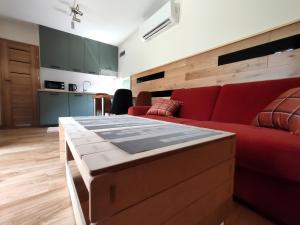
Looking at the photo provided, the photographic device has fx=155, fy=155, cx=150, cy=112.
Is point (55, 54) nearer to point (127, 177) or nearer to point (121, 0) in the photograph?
point (121, 0)

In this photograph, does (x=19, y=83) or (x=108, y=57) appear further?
(x=108, y=57)

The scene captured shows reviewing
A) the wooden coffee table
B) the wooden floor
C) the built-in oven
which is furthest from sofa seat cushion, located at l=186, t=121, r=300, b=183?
the built-in oven

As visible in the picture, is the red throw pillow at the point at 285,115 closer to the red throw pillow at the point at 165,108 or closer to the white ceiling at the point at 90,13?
the red throw pillow at the point at 165,108

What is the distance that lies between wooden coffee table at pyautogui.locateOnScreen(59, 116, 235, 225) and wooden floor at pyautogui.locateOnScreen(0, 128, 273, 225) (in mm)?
223

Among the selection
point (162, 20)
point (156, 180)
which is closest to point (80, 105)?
point (162, 20)

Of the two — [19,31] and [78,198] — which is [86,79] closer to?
[19,31]

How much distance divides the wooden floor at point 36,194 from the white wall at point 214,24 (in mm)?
1656

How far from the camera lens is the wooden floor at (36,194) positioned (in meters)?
0.79

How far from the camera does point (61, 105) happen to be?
358 centimetres

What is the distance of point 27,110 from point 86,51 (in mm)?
2006

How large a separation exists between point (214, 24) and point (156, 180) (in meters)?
2.17

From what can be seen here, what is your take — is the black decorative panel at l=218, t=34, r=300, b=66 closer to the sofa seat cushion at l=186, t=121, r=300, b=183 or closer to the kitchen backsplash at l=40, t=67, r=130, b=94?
the sofa seat cushion at l=186, t=121, r=300, b=183

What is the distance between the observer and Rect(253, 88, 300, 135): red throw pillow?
838 millimetres

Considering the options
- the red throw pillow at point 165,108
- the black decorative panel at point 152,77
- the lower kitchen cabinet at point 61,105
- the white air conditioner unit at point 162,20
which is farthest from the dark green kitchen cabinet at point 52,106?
the red throw pillow at point 165,108
